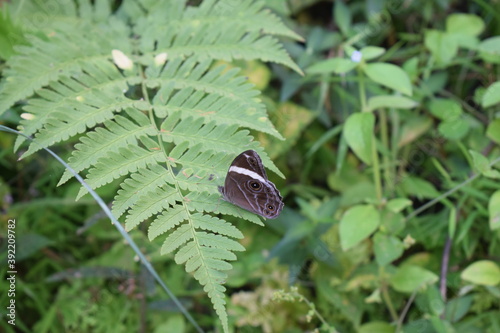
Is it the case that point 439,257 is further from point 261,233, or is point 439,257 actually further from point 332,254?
point 261,233

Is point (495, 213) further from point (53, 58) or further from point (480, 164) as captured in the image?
point (53, 58)

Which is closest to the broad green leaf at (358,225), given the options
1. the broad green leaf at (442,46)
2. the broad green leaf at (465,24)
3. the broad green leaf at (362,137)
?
the broad green leaf at (362,137)

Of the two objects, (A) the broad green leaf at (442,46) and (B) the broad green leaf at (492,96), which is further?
(A) the broad green leaf at (442,46)

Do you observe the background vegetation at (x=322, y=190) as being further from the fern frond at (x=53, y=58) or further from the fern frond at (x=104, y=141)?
the fern frond at (x=104, y=141)

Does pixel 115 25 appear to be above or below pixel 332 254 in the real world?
above

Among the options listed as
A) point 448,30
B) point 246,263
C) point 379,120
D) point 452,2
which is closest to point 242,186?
point 246,263

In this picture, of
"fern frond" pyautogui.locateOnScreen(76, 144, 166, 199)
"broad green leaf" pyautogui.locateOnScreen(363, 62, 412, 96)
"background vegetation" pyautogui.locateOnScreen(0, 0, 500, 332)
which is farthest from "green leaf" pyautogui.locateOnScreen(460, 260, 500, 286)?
"fern frond" pyautogui.locateOnScreen(76, 144, 166, 199)
